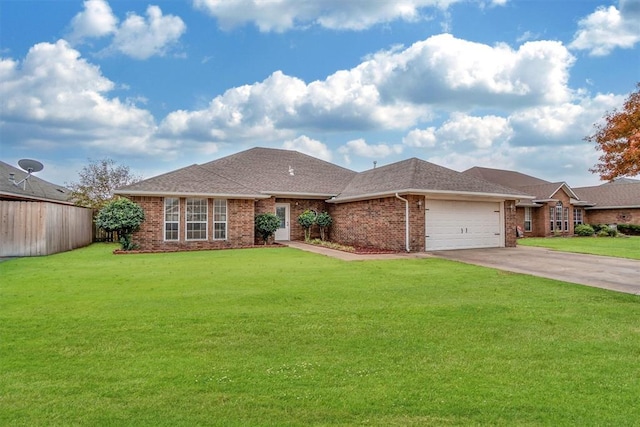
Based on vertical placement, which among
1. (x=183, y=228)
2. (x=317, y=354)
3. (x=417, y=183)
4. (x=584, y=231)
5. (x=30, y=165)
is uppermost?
(x=30, y=165)

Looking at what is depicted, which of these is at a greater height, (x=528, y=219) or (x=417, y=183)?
(x=417, y=183)

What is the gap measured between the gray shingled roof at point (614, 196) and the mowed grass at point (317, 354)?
3003 centimetres

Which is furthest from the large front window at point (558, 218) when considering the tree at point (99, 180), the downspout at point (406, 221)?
the tree at point (99, 180)

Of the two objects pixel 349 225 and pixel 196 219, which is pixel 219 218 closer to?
pixel 196 219

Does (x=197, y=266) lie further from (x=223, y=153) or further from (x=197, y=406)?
(x=223, y=153)

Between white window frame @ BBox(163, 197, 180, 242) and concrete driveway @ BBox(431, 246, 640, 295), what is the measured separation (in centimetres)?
1105

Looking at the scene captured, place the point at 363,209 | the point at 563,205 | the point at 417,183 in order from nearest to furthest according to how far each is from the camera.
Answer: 1. the point at 417,183
2. the point at 363,209
3. the point at 563,205

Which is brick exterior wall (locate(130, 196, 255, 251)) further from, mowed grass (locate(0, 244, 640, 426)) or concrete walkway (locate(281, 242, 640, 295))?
mowed grass (locate(0, 244, 640, 426))

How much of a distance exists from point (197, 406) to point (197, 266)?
8324 millimetres

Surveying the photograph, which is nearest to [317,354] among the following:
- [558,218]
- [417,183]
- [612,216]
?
→ [417,183]

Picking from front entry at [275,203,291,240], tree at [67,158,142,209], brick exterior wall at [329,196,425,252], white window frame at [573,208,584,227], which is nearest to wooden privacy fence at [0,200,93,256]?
front entry at [275,203,291,240]

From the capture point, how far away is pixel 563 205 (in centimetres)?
2936

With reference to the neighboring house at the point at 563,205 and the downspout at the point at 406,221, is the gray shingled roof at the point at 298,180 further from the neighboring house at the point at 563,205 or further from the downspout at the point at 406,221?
the neighboring house at the point at 563,205

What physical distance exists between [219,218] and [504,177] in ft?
89.6
